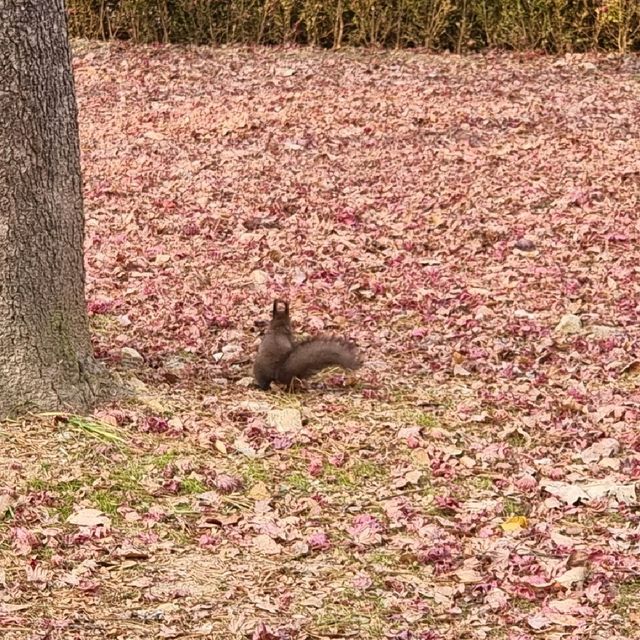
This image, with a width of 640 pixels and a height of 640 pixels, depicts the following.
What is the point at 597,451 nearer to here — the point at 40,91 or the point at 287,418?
the point at 287,418

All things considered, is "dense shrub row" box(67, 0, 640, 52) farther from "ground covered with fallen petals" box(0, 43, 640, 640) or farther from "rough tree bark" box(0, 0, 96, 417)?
"rough tree bark" box(0, 0, 96, 417)

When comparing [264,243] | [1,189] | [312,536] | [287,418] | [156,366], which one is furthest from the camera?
[264,243]

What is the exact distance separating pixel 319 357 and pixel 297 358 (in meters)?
0.10

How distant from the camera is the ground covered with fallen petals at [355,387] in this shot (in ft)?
14.6

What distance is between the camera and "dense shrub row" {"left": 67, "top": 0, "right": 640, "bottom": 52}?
45.3 ft

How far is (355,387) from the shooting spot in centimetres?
632

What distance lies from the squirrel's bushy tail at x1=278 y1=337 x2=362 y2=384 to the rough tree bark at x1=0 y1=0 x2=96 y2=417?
103cm

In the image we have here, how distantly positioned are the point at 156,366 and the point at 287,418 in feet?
3.46

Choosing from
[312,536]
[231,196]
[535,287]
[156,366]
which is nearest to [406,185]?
[231,196]

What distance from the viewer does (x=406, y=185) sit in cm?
1000

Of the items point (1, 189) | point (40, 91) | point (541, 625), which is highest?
point (40, 91)

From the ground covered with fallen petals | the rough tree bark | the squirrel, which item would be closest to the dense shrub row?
the ground covered with fallen petals

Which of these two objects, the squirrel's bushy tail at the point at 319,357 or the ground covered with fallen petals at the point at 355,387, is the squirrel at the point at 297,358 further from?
the ground covered with fallen petals at the point at 355,387

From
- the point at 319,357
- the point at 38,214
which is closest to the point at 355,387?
the point at 319,357
